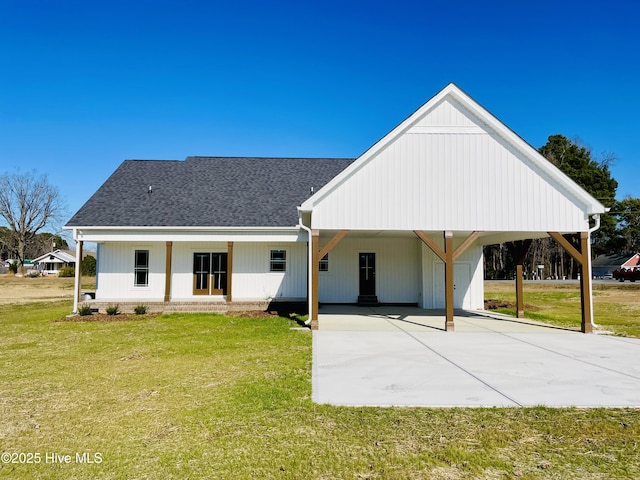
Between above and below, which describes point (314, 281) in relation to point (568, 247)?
below

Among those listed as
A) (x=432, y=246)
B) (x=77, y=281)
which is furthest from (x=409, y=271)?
(x=77, y=281)

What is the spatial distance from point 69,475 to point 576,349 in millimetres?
10369

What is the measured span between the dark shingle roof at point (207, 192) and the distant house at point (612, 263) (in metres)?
49.3

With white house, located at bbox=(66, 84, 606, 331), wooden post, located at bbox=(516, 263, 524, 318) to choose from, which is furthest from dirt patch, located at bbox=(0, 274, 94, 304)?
wooden post, located at bbox=(516, 263, 524, 318)

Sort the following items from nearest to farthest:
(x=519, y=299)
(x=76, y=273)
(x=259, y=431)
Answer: (x=259, y=431)
(x=76, y=273)
(x=519, y=299)

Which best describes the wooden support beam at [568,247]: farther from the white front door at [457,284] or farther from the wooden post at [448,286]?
the white front door at [457,284]

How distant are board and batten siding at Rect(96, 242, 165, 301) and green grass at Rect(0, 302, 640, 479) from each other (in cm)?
993

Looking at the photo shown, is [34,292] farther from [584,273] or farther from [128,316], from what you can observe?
[584,273]

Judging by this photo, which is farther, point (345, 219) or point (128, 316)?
point (128, 316)

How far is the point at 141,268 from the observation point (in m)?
18.3

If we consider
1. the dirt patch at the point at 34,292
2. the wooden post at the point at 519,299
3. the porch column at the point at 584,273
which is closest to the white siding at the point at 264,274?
the wooden post at the point at 519,299

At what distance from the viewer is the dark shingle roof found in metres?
17.5

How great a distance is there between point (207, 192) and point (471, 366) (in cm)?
1457

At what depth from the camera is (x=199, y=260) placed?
1855cm
